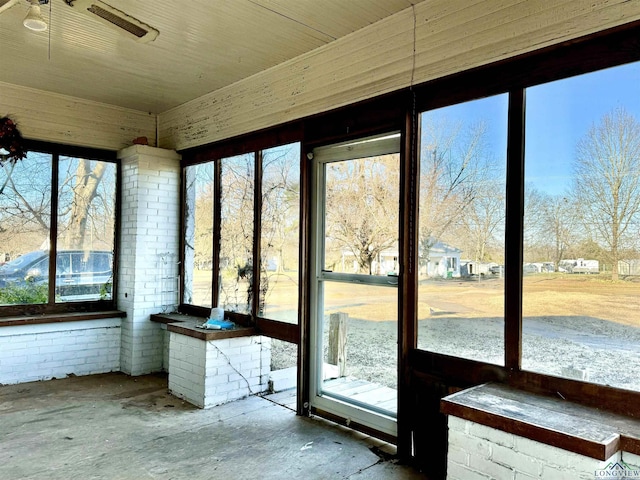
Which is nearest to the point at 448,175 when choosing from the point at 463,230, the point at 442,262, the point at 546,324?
the point at 463,230

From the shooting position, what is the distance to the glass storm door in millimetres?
3531

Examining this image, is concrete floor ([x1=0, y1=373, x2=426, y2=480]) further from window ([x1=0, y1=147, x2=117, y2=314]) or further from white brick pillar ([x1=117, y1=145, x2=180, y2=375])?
window ([x1=0, y1=147, x2=117, y2=314])

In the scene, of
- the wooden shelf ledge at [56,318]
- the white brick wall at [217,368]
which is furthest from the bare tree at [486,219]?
the wooden shelf ledge at [56,318]

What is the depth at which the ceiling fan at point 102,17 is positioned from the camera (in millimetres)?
2526

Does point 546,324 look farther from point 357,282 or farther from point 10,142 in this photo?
point 10,142

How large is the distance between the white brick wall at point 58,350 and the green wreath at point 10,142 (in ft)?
5.94

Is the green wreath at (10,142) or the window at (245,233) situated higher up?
the green wreath at (10,142)

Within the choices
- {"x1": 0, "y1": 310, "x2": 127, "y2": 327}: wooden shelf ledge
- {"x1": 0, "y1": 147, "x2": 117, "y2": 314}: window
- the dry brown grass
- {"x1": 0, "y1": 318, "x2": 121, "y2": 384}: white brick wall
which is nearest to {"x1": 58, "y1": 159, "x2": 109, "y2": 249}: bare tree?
{"x1": 0, "y1": 147, "x2": 117, "y2": 314}: window

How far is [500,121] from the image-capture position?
9.43 ft

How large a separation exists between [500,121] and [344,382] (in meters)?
2.36

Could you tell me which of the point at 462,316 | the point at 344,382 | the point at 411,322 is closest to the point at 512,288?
the point at 462,316

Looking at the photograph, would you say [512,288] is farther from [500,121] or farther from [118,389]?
[118,389]

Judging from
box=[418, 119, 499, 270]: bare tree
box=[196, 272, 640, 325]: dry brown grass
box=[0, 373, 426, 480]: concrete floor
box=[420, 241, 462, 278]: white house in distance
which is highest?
box=[418, 119, 499, 270]: bare tree

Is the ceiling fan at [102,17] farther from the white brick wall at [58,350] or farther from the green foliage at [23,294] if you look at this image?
the white brick wall at [58,350]
